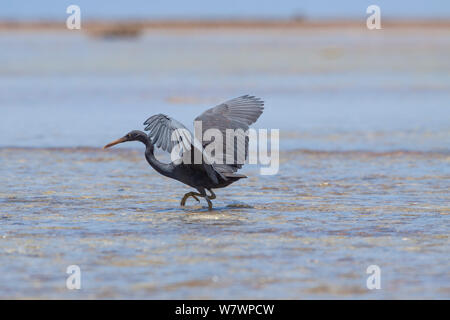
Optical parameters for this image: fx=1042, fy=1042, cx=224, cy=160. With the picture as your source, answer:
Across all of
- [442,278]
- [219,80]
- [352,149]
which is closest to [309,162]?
[352,149]

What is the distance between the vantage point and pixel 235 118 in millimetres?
10617

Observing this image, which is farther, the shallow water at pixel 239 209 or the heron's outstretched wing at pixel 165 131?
the heron's outstretched wing at pixel 165 131

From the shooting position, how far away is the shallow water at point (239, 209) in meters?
7.66

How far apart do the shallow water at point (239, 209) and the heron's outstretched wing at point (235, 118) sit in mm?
610

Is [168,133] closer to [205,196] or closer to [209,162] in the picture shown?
[209,162]

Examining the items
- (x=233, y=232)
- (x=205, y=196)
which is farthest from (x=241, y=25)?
(x=233, y=232)

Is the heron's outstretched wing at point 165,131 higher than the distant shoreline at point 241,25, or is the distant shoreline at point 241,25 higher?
the distant shoreline at point 241,25

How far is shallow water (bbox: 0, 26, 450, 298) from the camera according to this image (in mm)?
7660

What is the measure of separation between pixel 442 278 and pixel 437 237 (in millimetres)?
1387

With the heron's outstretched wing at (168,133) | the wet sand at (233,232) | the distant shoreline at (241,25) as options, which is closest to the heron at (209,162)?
the heron's outstretched wing at (168,133)

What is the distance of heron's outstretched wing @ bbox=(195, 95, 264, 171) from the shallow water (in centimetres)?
61

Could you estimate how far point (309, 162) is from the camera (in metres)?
14.1

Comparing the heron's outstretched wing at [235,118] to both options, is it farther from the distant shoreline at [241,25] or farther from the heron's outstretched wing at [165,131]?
the distant shoreline at [241,25]

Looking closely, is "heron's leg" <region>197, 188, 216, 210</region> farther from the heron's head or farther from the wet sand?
the heron's head
